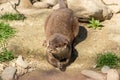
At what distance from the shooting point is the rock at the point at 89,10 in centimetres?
756

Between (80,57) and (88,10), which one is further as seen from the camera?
(88,10)

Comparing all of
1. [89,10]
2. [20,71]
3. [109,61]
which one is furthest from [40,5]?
[109,61]

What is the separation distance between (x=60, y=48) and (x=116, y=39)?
1.58m

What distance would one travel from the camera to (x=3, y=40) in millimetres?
6980

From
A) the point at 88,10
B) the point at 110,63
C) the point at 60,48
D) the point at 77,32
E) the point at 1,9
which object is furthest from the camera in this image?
Answer: the point at 1,9

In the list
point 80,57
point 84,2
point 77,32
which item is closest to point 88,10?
point 84,2

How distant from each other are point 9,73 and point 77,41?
1638 millimetres

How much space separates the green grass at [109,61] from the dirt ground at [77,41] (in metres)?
0.13

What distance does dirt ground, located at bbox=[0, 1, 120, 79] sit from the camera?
6.50m

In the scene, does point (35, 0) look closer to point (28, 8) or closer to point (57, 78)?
point (28, 8)

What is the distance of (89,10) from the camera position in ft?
24.8

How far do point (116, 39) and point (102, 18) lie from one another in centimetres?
93

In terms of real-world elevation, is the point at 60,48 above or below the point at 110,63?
above

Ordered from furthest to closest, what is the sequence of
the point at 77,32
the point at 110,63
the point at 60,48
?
the point at 77,32
the point at 110,63
the point at 60,48
